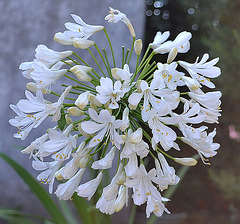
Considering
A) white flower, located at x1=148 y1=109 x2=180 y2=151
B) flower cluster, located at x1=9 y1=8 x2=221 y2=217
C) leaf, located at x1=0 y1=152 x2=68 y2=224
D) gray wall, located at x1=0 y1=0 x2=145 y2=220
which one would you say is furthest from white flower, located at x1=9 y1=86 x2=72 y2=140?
gray wall, located at x1=0 y1=0 x2=145 y2=220

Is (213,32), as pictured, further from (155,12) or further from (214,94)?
(214,94)

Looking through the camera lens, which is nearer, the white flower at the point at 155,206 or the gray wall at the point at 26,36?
the white flower at the point at 155,206

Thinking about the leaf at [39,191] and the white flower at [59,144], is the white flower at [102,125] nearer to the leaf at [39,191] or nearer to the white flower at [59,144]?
the white flower at [59,144]

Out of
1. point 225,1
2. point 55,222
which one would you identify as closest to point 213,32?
point 225,1

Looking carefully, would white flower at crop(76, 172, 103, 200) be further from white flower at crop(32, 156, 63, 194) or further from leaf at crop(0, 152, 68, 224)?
leaf at crop(0, 152, 68, 224)

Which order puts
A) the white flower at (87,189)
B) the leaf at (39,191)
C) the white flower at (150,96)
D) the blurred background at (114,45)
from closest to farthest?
the white flower at (150,96) < the white flower at (87,189) < the leaf at (39,191) < the blurred background at (114,45)

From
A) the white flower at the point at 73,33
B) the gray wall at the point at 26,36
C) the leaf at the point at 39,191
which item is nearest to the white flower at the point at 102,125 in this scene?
the white flower at the point at 73,33
